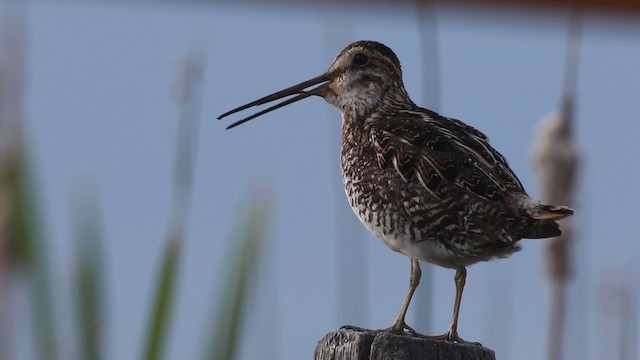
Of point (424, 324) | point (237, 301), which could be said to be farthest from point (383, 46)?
point (237, 301)

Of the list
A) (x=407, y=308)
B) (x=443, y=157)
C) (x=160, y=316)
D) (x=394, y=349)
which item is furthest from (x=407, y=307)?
(x=160, y=316)

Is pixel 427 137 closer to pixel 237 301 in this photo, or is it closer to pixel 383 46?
pixel 383 46

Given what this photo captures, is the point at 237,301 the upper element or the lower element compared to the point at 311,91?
lower

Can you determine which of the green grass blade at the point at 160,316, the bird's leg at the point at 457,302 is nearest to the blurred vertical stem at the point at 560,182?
the bird's leg at the point at 457,302

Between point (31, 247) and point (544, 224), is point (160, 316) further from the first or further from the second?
point (544, 224)

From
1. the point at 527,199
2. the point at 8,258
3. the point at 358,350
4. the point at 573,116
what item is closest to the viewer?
the point at 8,258

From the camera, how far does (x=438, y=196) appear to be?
277 centimetres

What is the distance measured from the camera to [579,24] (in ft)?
10.9

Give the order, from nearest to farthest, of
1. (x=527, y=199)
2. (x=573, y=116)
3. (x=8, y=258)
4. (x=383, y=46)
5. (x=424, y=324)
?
(x=8, y=258) → (x=424, y=324) → (x=527, y=199) → (x=573, y=116) → (x=383, y=46)

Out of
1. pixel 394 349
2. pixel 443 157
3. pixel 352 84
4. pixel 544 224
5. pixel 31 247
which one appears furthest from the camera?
pixel 352 84

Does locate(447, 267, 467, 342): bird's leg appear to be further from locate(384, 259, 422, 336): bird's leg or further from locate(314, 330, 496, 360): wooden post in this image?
locate(314, 330, 496, 360): wooden post

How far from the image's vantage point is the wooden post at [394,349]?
2180mm

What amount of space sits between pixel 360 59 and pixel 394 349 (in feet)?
4.82

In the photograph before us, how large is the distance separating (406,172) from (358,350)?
0.73m
